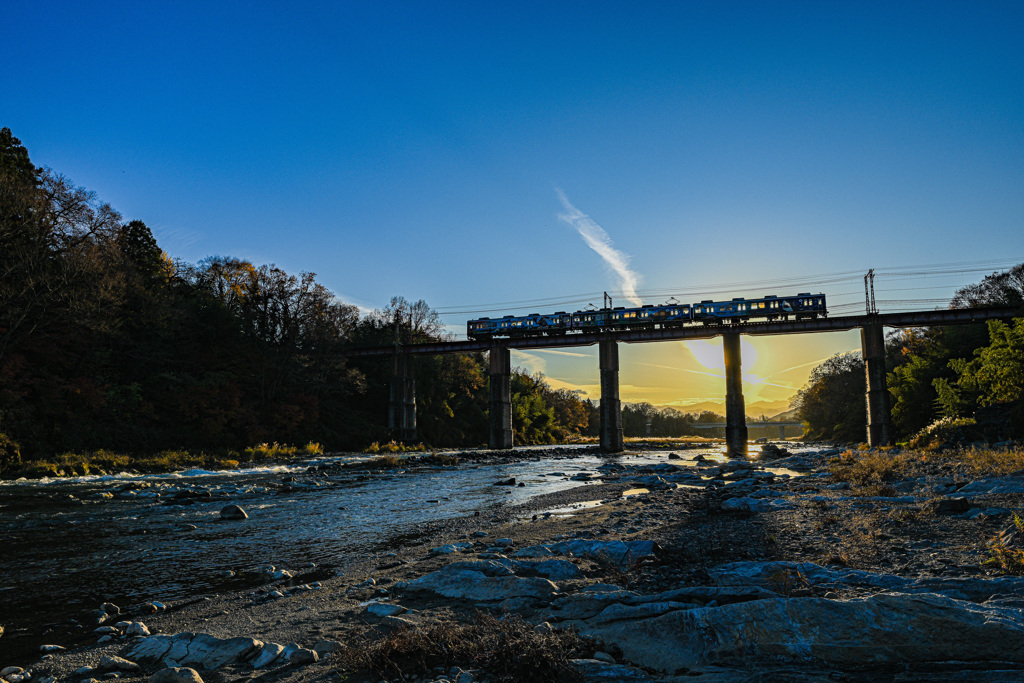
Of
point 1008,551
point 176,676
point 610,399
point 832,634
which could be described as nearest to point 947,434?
point 1008,551

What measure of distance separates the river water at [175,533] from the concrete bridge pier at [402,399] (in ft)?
132

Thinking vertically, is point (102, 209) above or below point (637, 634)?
above

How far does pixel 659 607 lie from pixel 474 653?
1930 mm

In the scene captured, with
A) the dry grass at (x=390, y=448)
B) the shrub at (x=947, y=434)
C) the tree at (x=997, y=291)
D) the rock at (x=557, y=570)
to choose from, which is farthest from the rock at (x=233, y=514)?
the tree at (x=997, y=291)

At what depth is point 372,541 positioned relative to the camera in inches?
452

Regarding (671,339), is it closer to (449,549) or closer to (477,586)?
(449,549)

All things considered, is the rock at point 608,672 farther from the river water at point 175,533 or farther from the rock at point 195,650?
the river water at point 175,533

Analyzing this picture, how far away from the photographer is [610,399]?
200 feet

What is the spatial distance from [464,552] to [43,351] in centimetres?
3728

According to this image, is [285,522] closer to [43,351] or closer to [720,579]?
[720,579]

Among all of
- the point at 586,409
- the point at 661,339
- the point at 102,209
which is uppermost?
the point at 102,209

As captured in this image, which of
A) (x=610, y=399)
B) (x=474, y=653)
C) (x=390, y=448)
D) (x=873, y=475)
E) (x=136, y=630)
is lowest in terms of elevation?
(x=390, y=448)

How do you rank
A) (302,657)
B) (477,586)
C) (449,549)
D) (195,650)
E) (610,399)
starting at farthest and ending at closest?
(610,399) → (449,549) → (477,586) → (195,650) → (302,657)

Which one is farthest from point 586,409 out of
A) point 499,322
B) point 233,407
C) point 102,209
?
point 102,209
